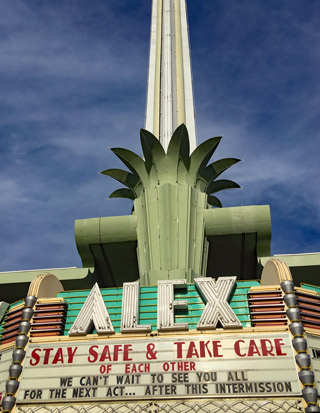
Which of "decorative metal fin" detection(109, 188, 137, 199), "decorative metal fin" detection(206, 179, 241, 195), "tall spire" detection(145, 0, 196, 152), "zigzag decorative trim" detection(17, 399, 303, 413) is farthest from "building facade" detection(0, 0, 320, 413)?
"tall spire" detection(145, 0, 196, 152)

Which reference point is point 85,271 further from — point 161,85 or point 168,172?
point 161,85

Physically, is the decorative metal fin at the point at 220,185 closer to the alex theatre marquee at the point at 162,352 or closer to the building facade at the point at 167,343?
the building facade at the point at 167,343

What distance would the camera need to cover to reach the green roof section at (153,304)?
61.7ft

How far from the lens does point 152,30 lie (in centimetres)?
4453

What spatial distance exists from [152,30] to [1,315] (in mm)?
32051

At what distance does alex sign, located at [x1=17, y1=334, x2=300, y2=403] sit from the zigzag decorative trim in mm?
230

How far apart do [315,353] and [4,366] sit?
11.3m

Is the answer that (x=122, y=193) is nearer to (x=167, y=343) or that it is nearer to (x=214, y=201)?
(x=214, y=201)

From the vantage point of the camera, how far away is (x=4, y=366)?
18516mm

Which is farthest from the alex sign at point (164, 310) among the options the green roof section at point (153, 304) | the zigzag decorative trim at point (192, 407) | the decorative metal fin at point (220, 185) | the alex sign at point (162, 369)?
the decorative metal fin at point (220, 185)

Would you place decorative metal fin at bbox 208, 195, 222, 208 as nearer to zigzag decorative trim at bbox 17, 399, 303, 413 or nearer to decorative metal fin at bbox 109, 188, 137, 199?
decorative metal fin at bbox 109, 188, 137, 199

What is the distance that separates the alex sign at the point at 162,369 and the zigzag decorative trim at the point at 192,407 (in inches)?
9.0

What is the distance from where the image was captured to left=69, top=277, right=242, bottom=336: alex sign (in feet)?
59.5

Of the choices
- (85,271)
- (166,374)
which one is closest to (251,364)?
(166,374)
